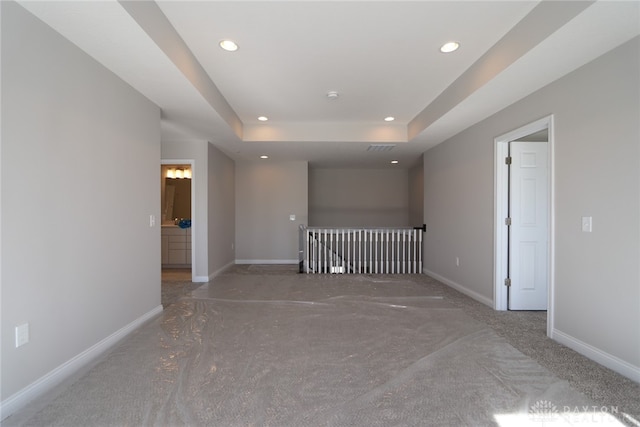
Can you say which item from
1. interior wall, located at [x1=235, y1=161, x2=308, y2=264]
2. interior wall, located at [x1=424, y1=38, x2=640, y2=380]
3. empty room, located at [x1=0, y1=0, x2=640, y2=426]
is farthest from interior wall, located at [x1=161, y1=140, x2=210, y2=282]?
interior wall, located at [x1=424, y1=38, x2=640, y2=380]

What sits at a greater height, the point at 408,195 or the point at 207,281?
the point at 408,195

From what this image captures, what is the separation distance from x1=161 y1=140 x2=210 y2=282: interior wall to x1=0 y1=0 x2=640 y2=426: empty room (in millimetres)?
845

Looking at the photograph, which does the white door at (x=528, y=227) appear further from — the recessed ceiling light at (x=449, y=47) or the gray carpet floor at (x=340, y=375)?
the recessed ceiling light at (x=449, y=47)

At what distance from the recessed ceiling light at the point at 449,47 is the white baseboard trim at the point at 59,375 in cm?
386

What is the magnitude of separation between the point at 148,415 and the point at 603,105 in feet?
12.1

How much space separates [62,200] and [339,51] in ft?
8.18

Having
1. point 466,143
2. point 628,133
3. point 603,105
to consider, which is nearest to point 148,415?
point 628,133

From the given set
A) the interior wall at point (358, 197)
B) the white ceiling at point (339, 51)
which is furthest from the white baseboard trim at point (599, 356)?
the interior wall at point (358, 197)

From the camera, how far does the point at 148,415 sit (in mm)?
1684

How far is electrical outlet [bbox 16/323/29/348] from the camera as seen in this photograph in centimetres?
178

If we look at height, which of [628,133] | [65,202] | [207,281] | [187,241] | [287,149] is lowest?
[207,281]

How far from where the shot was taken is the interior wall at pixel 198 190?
509 centimetres

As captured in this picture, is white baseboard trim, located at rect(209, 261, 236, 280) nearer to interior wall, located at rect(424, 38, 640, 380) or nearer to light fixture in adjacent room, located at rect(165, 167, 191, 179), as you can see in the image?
light fixture in adjacent room, located at rect(165, 167, 191, 179)

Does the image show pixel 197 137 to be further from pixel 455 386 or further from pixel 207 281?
pixel 455 386
